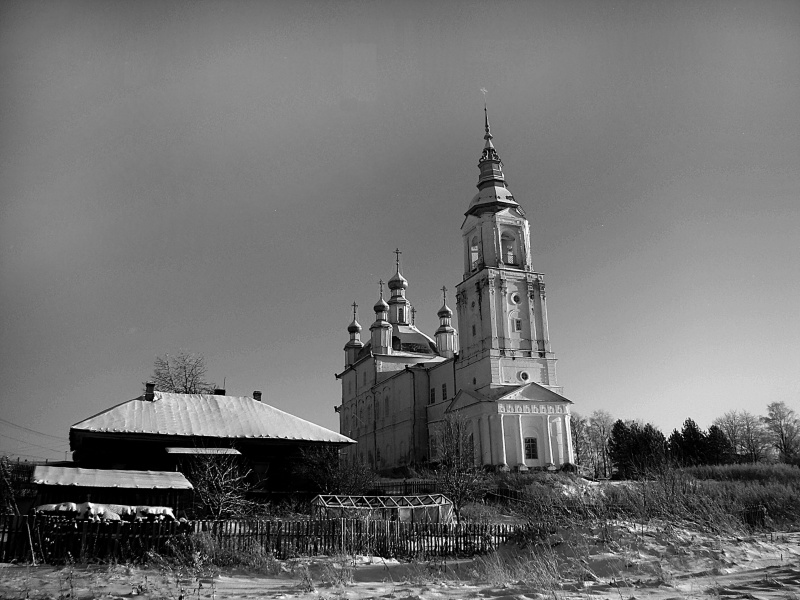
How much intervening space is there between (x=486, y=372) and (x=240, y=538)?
29761mm

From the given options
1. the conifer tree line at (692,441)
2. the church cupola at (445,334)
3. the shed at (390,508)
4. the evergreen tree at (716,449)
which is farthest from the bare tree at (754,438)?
the shed at (390,508)

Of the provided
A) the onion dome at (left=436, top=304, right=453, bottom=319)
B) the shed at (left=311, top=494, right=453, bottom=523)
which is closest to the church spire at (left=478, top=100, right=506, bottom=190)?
the onion dome at (left=436, top=304, right=453, bottom=319)

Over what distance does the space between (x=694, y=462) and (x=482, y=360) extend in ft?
61.0

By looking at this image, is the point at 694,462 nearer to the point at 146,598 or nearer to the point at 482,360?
the point at 482,360

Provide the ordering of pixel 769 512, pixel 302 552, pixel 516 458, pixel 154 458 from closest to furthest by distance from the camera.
→ pixel 302 552 → pixel 769 512 → pixel 154 458 → pixel 516 458

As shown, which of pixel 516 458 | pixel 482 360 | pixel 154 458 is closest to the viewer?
pixel 154 458

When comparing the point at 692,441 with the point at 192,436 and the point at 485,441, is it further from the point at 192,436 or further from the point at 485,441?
the point at 192,436

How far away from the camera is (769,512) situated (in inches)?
870

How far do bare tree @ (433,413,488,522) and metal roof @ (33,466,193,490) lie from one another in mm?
9413

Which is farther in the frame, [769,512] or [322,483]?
[322,483]

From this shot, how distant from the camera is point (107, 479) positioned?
1950cm

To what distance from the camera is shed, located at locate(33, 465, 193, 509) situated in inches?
742

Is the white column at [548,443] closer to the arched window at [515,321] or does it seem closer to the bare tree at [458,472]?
the bare tree at [458,472]

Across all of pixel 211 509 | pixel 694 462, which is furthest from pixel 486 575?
pixel 694 462
